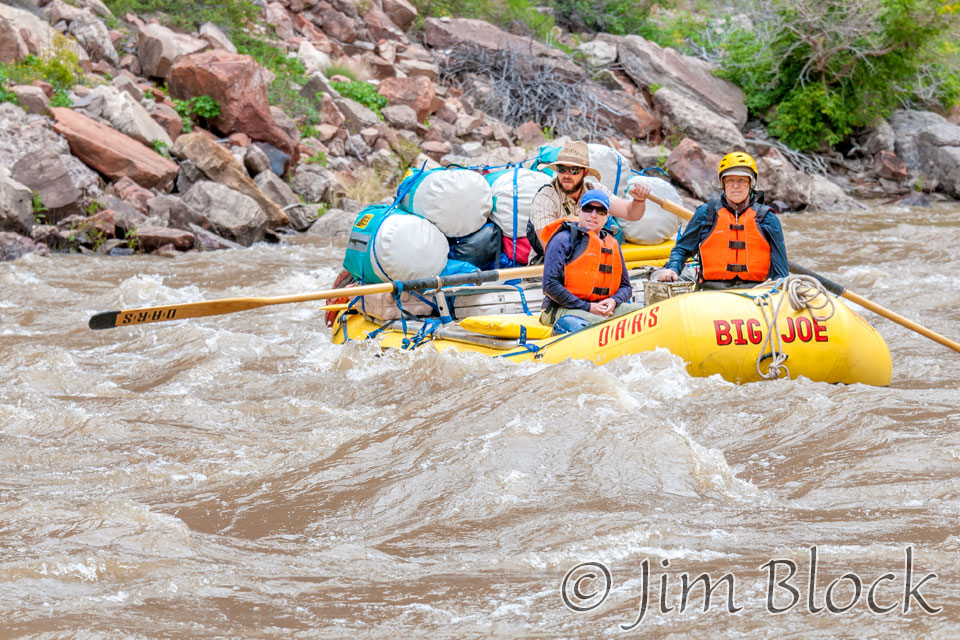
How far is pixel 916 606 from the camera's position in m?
2.59

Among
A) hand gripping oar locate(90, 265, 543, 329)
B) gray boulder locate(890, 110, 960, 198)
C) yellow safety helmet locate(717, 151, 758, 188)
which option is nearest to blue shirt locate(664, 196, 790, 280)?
yellow safety helmet locate(717, 151, 758, 188)

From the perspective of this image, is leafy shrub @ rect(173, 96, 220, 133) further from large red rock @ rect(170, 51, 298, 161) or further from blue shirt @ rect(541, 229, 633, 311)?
blue shirt @ rect(541, 229, 633, 311)

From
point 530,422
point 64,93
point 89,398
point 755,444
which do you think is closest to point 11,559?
point 530,422

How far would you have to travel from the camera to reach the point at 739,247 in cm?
559

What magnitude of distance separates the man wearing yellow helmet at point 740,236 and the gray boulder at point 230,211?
6.26 m

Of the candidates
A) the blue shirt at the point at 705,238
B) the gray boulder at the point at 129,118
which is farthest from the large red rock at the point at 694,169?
the blue shirt at the point at 705,238

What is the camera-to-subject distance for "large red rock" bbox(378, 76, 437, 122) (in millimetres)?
15938

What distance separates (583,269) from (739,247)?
846 millimetres

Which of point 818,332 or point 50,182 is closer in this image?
point 818,332

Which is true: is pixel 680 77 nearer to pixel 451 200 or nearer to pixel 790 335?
pixel 451 200

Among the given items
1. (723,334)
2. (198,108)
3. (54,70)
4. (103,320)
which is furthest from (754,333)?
(54,70)

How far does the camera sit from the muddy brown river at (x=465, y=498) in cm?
267

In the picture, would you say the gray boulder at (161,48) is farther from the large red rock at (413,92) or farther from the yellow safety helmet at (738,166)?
the yellow safety helmet at (738,166)

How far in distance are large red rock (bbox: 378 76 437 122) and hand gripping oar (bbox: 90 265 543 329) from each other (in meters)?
10.2
